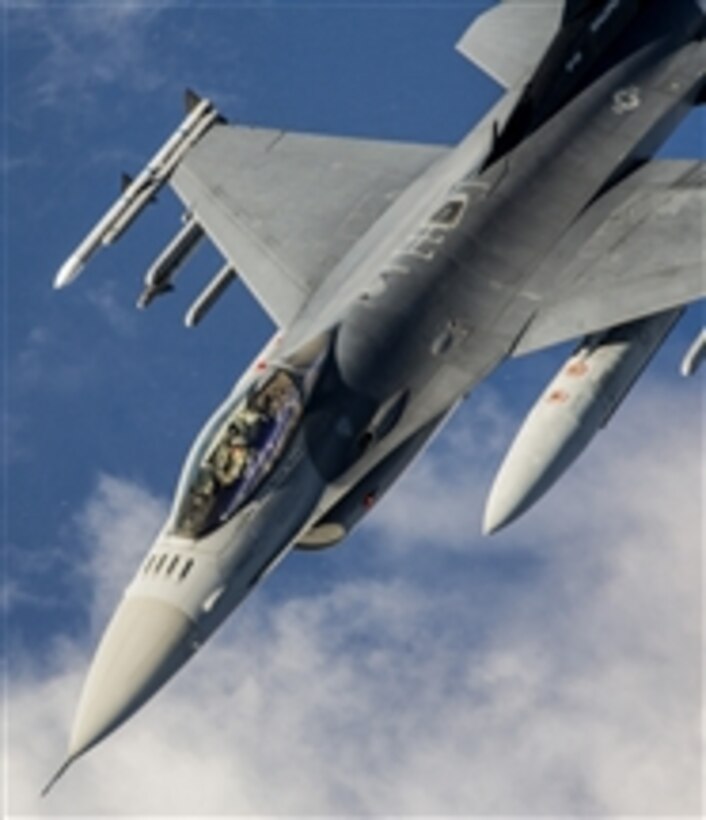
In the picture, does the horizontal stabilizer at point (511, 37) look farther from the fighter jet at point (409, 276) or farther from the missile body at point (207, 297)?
the missile body at point (207, 297)

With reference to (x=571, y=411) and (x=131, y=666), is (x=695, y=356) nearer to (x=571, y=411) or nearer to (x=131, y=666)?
(x=571, y=411)

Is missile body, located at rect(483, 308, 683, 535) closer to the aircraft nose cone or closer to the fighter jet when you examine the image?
the fighter jet

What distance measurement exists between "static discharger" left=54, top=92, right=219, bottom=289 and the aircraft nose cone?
9385mm

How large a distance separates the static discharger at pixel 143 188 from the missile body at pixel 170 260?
33.9 inches

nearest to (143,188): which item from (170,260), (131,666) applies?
(170,260)

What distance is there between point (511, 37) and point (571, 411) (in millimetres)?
9229

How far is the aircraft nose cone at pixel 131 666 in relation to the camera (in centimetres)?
2645

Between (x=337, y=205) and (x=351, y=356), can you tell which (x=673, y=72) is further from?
(x=351, y=356)

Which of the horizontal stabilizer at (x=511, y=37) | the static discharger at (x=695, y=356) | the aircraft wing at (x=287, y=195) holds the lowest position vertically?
the static discharger at (x=695, y=356)

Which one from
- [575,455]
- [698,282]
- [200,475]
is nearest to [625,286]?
[698,282]

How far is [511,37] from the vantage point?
118 feet

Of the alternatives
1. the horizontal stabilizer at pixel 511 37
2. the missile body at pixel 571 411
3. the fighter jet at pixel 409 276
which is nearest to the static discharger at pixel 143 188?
the fighter jet at pixel 409 276

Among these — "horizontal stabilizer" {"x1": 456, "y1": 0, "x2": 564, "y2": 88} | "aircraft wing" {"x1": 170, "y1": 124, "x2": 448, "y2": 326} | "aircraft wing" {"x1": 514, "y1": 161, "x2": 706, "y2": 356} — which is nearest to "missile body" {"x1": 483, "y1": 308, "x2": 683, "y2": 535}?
"aircraft wing" {"x1": 514, "y1": 161, "x2": 706, "y2": 356}

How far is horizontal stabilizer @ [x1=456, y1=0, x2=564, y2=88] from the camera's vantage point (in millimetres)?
35438
